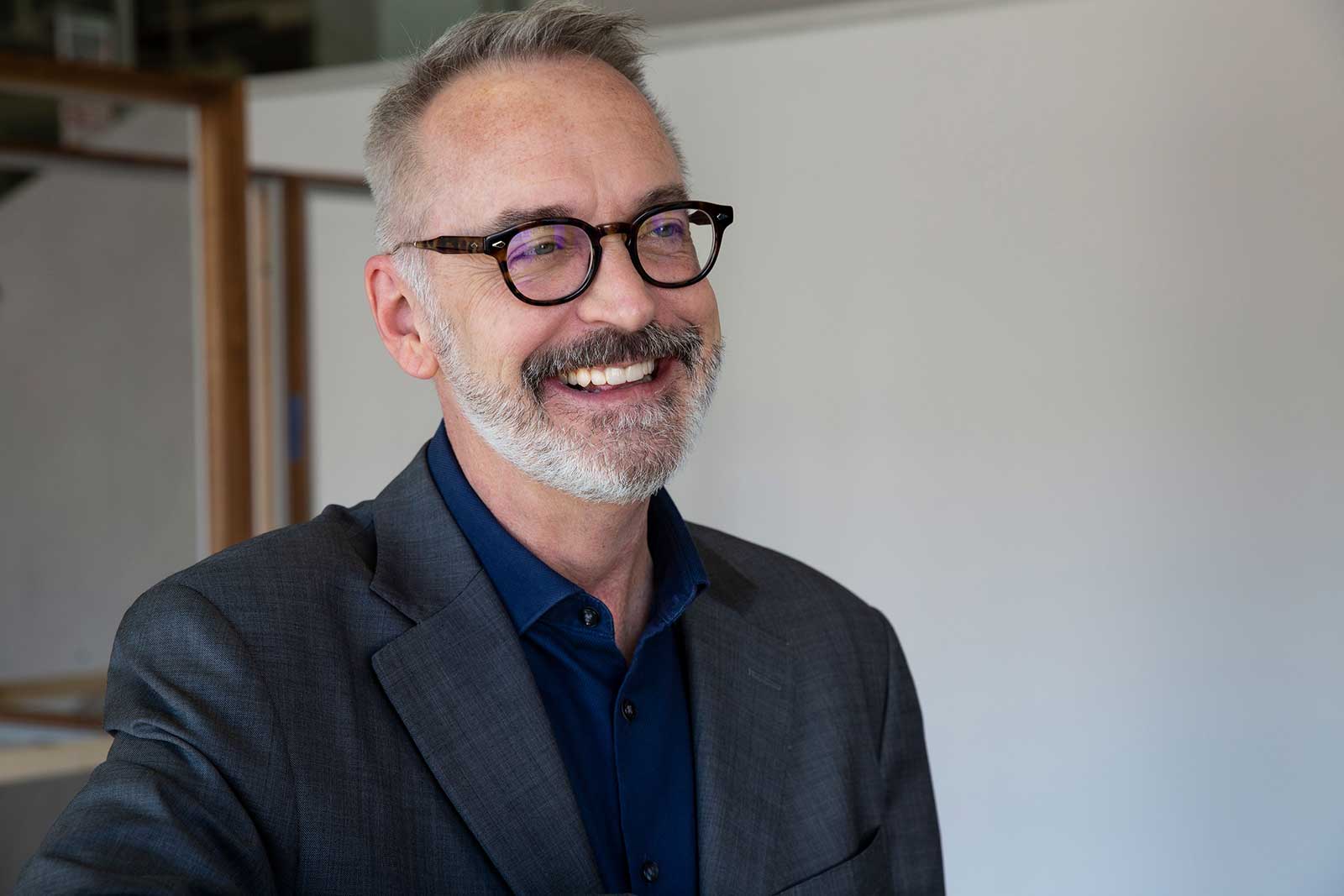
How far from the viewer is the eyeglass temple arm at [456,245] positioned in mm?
1416

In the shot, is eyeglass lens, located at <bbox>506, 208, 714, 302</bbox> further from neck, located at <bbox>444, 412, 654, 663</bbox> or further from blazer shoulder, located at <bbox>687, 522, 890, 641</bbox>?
blazer shoulder, located at <bbox>687, 522, 890, 641</bbox>

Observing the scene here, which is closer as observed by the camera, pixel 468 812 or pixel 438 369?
pixel 468 812

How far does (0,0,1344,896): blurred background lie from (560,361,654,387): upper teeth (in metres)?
2.22

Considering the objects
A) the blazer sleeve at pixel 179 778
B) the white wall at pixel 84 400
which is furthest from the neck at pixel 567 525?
the white wall at pixel 84 400

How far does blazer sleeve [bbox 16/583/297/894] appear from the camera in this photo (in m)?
1.05

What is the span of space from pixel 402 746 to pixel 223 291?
7.78 feet

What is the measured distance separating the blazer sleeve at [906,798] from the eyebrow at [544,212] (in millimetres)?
624

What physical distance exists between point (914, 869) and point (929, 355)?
7.87 feet

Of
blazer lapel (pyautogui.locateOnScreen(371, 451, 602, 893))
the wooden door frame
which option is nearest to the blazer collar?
blazer lapel (pyautogui.locateOnScreen(371, 451, 602, 893))

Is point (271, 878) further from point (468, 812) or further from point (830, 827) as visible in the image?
point (830, 827)

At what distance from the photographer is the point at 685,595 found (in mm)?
1544

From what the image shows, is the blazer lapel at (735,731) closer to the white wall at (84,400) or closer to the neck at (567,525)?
the neck at (567,525)

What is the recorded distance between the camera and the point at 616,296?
4.55ft

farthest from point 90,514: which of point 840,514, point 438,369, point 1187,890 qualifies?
point 438,369
